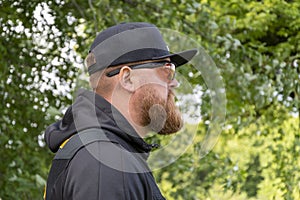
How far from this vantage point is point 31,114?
12.5ft

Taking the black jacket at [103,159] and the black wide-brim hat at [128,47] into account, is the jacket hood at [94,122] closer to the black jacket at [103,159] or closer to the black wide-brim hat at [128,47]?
the black jacket at [103,159]

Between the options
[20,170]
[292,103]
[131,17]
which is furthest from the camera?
[292,103]

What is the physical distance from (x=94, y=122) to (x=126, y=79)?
165 mm

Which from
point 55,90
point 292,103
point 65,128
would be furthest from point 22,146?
point 292,103

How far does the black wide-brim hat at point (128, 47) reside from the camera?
1.77 meters

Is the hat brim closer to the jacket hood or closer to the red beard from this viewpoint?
the red beard

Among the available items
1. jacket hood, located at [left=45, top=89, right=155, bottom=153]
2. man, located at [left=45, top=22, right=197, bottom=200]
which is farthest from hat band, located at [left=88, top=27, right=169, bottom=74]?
jacket hood, located at [left=45, top=89, right=155, bottom=153]

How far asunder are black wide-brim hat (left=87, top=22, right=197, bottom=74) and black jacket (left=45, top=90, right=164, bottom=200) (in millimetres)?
113

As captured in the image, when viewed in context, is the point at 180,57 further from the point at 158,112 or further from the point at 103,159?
the point at 103,159

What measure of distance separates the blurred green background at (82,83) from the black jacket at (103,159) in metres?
0.98

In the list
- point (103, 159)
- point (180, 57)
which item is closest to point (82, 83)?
point (180, 57)

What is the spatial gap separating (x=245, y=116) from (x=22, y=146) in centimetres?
226

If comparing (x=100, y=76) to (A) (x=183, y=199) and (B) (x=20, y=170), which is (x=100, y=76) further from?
(A) (x=183, y=199)

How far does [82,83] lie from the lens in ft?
8.62
